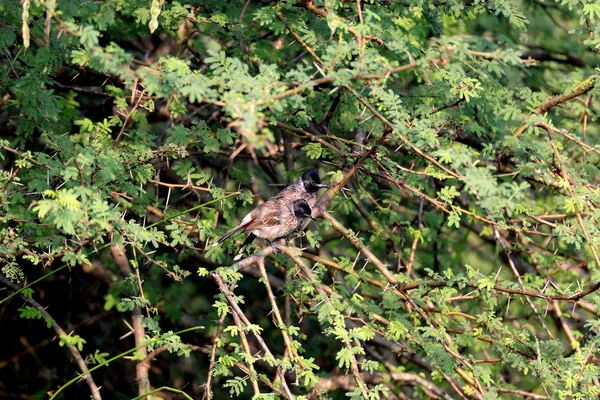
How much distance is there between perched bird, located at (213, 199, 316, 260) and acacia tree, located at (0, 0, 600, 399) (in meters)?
0.12

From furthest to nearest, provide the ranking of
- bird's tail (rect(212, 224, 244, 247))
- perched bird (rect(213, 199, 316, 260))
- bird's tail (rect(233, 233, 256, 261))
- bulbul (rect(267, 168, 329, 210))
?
bulbul (rect(267, 168, 329, 210)), perched bird (rect(213, 199, 316, 260)), bird's tail (rect(233, 233, 256, 261)), bird's tail (rect(212, 224, 244, 247))

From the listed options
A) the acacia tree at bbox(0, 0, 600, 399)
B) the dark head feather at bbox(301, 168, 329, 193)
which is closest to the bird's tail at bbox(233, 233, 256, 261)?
the acacia tree at bbox(0, 0, 600, 399)

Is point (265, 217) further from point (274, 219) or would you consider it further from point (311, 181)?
point (311, 181)

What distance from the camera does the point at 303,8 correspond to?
15.6 feet

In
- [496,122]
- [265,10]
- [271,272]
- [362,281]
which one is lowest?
[271,272]

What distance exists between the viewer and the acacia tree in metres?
3.42

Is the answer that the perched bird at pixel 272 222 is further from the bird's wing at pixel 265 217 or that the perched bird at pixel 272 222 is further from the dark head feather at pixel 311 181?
the dark head feather at pixel 311 181

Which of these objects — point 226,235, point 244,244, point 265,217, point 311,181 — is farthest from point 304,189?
point 226,235

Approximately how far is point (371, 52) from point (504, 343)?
1953mm

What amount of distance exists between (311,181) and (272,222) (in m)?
0.64

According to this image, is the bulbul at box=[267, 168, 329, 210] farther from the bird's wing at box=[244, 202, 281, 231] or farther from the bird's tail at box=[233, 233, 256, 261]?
the bird's tail at box=[233, 233, 256, 261]

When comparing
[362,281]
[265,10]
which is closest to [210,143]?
[265,10]

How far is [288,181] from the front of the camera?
5.56 meters

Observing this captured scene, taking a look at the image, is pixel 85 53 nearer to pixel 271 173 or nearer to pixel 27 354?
pixel 271 173
